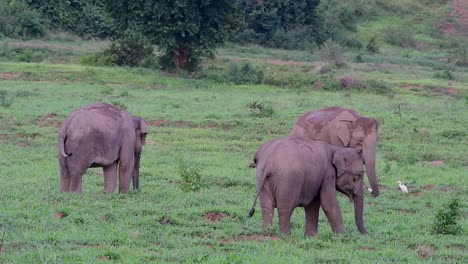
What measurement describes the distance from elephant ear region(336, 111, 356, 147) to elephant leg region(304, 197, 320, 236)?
4.56 m

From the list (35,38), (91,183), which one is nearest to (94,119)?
(91,183)

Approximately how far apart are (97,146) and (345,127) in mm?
4324

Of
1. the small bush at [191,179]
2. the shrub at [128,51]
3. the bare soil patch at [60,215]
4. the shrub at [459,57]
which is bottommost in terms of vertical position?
the shrub at [459,57]

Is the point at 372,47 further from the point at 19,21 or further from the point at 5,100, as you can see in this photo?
the point at 5,100

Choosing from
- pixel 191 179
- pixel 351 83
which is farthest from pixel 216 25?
pixel 191 179

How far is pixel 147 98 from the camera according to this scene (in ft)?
87.2

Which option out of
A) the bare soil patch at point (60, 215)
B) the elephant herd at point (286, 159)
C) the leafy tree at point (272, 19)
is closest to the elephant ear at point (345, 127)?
the elephant herd at point (286, 159)

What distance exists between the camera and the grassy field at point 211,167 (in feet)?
30.1

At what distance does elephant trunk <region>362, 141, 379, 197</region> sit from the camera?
1364cm

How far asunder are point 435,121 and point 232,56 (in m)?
19.7

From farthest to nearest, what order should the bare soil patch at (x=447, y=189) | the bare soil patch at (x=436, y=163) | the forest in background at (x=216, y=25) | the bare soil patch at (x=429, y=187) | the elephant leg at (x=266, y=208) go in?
the forest in background at (x=216, y=25) → the bare soil patch at (x=436, y=163) → the bare soil patch at (x=429, y=187) → the bare soil patch at (x=447, y=189) → the elephant leg at (x=266, y=208)

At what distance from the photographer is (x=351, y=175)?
34.0ft

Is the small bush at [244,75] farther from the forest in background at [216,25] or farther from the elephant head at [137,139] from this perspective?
the elephant head at [137,139]

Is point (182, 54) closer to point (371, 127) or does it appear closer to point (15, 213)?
point (371, 127)
